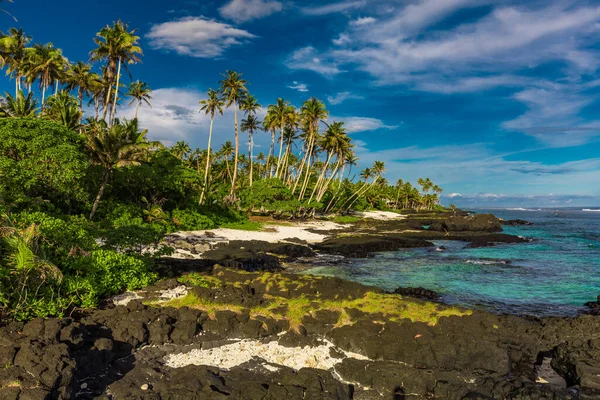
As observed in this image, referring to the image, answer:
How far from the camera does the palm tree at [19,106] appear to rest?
3322 cm

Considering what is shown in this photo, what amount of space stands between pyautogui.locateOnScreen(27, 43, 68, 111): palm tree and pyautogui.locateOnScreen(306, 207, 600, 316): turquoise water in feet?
125

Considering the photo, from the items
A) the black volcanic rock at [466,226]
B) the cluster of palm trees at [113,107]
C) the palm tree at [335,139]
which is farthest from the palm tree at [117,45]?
the black volcanic rock at [466,226]

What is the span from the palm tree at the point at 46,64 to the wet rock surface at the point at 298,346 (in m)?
40.1

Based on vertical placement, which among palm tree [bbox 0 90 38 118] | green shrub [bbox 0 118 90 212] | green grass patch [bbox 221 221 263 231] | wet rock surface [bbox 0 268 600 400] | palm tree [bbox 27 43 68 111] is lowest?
wet rock surface [bbox 0 268 600 400]

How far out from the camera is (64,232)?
574 inches

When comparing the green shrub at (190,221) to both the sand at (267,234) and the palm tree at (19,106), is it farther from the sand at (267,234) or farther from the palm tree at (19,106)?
the palm tree at (19,106)

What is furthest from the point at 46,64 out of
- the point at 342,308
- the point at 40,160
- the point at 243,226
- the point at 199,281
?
the point at 342,308

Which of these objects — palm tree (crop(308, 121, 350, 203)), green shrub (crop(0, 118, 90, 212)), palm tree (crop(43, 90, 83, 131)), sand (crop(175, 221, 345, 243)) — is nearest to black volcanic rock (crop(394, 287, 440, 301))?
sand (crop(175, 221, 345, 243))

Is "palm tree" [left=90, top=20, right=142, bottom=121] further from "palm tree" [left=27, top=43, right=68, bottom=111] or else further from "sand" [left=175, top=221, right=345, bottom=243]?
"sand" [left=175, top=221, right=345, bottom=243]

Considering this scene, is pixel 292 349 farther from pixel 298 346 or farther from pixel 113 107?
pixel 113 107

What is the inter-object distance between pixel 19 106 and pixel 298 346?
36249 millimetres

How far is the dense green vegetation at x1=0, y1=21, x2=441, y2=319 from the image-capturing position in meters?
12.2

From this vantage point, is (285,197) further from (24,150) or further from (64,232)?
(64,232)

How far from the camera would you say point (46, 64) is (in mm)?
40312
